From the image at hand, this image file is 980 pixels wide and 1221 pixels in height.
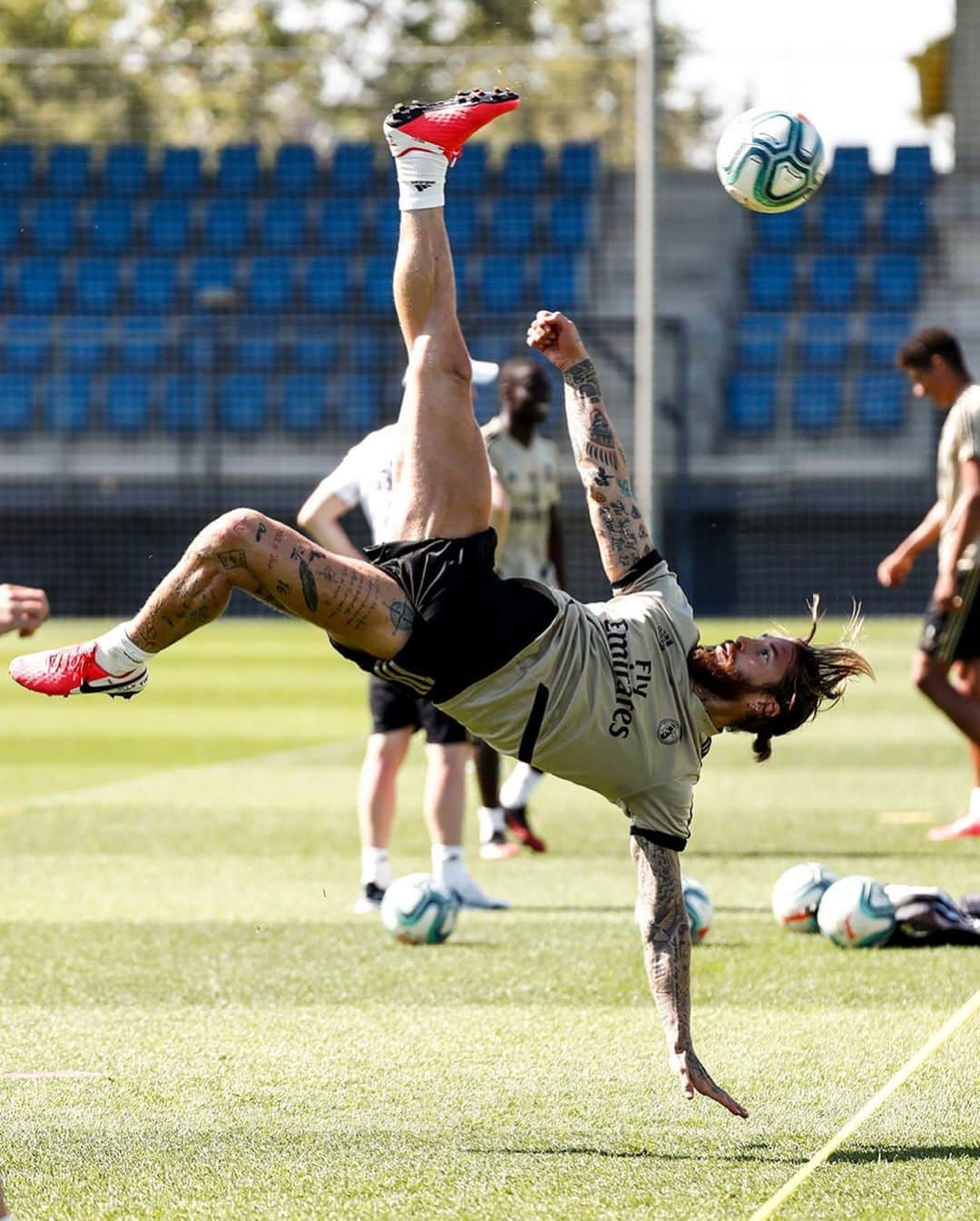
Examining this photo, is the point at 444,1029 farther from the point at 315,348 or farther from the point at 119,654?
the point at 315,348

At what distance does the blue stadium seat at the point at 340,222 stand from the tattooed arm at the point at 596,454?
2683cm

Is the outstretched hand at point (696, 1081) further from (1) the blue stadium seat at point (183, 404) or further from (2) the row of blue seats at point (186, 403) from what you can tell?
(1) the blue stadium seat at point (183, 404)

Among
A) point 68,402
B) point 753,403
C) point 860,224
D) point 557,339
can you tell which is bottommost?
point 753,403

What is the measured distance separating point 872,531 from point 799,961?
855 inches

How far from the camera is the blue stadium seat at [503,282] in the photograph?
31094mm

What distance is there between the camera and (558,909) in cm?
894

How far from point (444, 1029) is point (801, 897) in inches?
85.4

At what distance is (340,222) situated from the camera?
32.6m

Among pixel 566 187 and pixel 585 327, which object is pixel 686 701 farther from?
pixel 566 187

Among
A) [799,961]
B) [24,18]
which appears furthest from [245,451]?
[799,961]

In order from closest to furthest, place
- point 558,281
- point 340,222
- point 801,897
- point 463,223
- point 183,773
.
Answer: point 801,897 < point 183,773 < point 558,281 < point 463,223 < point 340,222

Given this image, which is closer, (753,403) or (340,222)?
(753,403)

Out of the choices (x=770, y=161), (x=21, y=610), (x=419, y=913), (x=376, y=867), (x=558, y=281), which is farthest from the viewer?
(x=558, y=281)

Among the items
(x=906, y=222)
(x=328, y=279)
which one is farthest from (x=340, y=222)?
(x=906, y=222)
